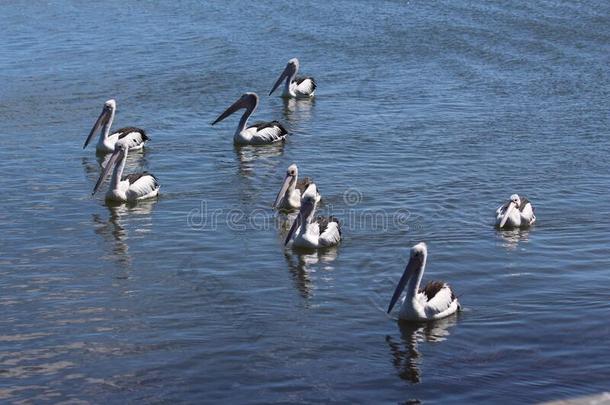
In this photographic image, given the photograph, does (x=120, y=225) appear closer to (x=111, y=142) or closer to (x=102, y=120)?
(x=111, y=142)

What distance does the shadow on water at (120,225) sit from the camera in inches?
544

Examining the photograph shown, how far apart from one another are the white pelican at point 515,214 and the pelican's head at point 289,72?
29.9 feet

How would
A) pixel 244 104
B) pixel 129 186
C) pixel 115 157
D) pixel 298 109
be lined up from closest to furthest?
pixel 129 186, pixel 115 157, pixel 244 104, pixel 298 109

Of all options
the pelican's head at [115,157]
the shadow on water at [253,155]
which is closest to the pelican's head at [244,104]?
the shadow on water at [253,155]

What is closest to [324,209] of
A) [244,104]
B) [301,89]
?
[244,104]

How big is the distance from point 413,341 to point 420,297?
0.64m

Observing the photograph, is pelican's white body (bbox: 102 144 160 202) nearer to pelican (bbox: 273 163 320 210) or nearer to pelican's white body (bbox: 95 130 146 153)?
pelican (bbox: 273 163 320 210)

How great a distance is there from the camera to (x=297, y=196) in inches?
611

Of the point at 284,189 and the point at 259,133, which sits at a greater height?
the point at 259,133

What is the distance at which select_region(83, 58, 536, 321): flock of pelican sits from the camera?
38.3 feet

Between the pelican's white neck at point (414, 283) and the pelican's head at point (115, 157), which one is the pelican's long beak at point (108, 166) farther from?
the pelican's white neck at point (414, 283)

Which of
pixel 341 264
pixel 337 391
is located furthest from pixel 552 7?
pixel 337 391

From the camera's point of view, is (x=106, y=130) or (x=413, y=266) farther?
(x=106, y=130)

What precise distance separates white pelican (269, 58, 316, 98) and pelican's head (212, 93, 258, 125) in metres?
2.03
